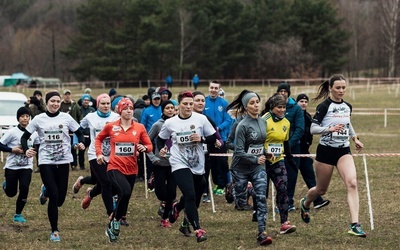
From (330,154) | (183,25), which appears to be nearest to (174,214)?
(330,154)

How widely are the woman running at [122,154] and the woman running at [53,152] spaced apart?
1.74 ft

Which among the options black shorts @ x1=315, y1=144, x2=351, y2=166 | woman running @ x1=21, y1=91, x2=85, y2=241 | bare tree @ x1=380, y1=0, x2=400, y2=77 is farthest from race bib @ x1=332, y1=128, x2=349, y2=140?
bare tree @ x1=380, y1=0, x2=400, y2=77

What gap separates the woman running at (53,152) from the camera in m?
9.45

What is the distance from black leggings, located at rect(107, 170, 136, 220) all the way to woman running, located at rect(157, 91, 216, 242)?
0.62m

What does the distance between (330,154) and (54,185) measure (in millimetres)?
3738

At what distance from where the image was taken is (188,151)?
928 cm

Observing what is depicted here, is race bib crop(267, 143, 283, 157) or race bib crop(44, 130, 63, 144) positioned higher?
race bib crop(44, 130, 63, 144)

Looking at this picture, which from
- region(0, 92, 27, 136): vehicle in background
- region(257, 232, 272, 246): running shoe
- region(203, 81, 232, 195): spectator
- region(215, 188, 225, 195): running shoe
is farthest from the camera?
region(0, 92, 27, 136): vehicle in background

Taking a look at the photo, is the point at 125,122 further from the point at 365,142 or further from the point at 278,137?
the point at 365,142

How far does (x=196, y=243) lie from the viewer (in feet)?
30.1

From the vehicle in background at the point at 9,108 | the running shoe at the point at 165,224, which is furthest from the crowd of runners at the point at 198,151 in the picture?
the vehicle in background at the point at 9,108

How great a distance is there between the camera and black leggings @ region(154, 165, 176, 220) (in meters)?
10.5

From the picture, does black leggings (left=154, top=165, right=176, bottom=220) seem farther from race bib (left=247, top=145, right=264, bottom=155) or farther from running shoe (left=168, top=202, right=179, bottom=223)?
race bib (left=247, top=145, right=264, bottom=155)

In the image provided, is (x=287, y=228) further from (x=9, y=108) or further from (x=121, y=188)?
(x=9, y=108)
